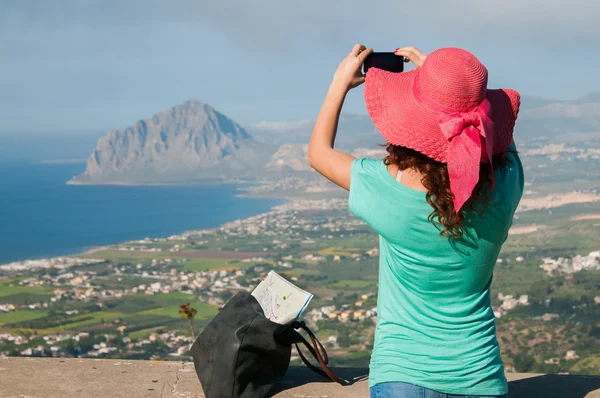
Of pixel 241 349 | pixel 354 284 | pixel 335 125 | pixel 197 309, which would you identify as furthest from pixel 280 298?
pixel 354 284

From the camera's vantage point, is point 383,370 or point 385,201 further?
point 383,370

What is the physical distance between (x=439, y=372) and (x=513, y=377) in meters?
1.33

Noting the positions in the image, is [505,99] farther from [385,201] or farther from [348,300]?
[348,300]

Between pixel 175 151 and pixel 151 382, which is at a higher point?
pixel 151 382

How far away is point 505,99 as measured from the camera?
1.47 metres

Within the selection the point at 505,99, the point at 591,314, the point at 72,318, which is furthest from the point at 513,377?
the point at 72,318

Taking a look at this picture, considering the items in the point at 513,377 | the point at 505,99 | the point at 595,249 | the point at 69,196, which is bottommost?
the point at 69,196

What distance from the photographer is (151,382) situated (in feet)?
8.52

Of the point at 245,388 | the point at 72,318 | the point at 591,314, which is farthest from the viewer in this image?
the point at 72,318

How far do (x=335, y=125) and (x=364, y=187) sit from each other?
0.72 feet

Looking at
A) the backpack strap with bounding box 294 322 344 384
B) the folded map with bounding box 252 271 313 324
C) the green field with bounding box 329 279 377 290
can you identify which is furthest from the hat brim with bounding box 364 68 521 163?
the green field with bounding box 329 279 377 290

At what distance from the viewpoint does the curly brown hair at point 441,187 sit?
1329 millimetres

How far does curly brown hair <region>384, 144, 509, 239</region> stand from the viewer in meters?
1.33

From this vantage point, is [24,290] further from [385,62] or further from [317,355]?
[385,62]
